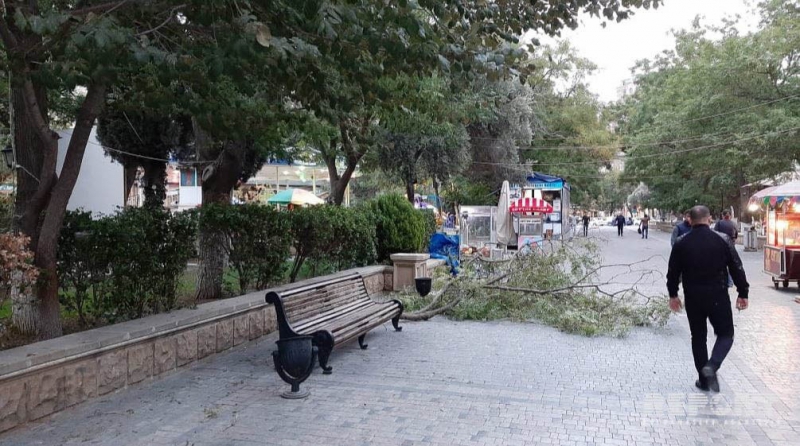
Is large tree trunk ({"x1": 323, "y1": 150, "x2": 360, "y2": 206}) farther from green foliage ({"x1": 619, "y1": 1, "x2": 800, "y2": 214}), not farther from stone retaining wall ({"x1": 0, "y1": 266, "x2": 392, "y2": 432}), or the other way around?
green foliage ({"x1": 619, "y1": 1, "x2": 800, "y2": 214})

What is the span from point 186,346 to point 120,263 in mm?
1069

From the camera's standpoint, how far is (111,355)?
5.36 m

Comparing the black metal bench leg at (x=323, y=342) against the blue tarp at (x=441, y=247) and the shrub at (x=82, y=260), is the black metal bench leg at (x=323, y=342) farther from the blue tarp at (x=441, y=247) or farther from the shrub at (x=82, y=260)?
the blue tarp at (x=441, y=247)

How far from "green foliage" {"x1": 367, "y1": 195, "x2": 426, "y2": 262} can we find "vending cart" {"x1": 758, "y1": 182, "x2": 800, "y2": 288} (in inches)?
303

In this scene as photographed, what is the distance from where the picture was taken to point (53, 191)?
5.74 metres

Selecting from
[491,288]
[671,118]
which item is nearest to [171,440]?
[491,288]

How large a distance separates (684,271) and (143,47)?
5.19 metres

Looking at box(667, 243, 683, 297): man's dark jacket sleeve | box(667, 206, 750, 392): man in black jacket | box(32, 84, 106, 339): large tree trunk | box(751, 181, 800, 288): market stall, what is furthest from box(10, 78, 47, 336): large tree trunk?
box(751, 181, 800, 288): market stall

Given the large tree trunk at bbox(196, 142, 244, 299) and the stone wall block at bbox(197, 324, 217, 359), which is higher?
the large tree trunk at bbox(196, 142, 244, 299)

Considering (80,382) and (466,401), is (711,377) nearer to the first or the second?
(466,401)

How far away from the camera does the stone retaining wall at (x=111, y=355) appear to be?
4551 mm

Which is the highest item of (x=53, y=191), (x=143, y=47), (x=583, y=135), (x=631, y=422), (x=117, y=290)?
(x=583, y=135)

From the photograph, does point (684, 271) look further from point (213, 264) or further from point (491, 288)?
point (213, 264)

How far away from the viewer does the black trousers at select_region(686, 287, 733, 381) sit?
572cm
